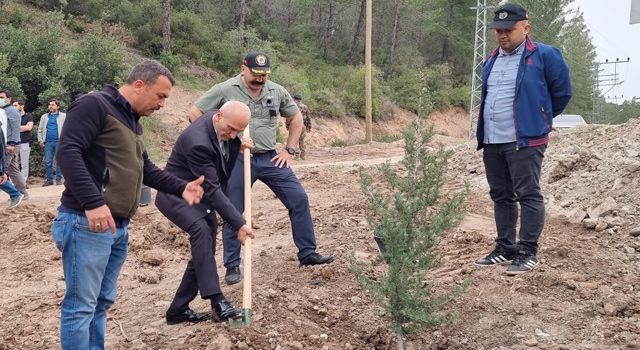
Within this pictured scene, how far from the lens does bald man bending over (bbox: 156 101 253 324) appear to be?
3.84m

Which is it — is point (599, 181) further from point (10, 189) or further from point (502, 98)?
point (10, 189)

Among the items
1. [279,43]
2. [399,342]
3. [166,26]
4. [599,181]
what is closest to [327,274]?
[399,342]

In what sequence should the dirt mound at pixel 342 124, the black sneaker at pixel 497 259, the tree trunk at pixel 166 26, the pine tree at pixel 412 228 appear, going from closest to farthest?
the pine tree at pixel 412 228, the black sneaker at pixel 497 259, the dirt mound at pixel 342 124, the tree trunk at pixel 166 26

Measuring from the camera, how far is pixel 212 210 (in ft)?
13.3

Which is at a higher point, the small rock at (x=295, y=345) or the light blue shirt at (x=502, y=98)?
the light blue shirt at (x=502, y=98)

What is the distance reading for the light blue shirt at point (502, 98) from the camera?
14.6ft

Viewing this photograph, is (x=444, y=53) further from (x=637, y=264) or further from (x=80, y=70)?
(x=637, y=264)

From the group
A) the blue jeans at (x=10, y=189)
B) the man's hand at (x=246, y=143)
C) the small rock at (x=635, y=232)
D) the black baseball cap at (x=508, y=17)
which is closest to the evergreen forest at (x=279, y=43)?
the black baseball cap at (x=508, y=17)

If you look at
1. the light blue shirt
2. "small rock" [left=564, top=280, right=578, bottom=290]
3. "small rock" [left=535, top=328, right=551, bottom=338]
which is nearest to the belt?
"small rock" [left=535, top=328, right=551, bottom=338]

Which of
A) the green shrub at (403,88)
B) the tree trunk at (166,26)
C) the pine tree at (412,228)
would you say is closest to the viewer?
the pine tree at (412,228)

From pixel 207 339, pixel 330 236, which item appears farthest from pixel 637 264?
pixel 207 339

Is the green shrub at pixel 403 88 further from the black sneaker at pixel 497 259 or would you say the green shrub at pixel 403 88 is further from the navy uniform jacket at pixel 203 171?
the navy uniform jacket at pixel 203 171

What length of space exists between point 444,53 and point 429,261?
41537 mm

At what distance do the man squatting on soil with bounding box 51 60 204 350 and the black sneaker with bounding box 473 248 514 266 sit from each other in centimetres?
277
